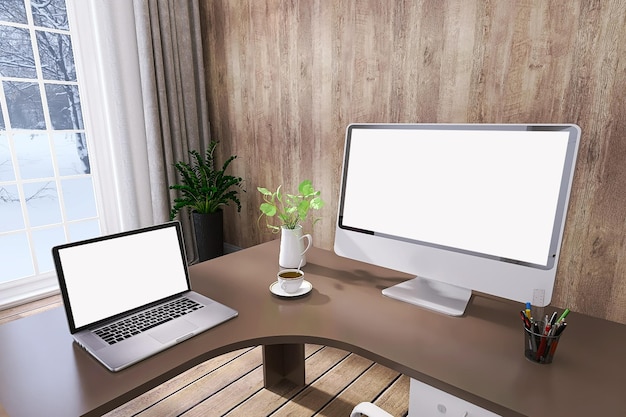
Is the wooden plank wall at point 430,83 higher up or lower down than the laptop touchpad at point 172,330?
higher up

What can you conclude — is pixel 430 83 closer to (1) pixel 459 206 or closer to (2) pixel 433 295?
(1) pixel 459 206

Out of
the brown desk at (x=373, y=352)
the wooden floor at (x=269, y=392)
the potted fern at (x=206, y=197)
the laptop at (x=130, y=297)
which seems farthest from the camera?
the potted fern at (x=206, y=197)

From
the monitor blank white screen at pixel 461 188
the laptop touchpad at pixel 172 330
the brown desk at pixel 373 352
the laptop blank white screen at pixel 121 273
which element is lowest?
the brown desk at pixel 373 352

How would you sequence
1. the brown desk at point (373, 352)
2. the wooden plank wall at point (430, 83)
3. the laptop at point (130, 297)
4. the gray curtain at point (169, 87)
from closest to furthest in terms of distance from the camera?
the brown desk at point (373, 352) → the laptop at point (130, 297) → the wooden plank wall at point (430, 83) → the gray curtain at point (169, 87)

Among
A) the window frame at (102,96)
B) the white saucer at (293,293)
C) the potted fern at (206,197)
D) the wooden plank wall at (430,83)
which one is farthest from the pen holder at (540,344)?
the window frame at (102,96)

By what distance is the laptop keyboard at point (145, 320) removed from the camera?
938mm

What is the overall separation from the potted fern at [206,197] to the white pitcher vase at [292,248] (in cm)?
146

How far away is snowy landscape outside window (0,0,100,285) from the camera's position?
8.00ft

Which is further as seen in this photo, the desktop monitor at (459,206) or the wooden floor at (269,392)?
the wooden floor at (269,392)

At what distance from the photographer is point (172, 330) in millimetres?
968

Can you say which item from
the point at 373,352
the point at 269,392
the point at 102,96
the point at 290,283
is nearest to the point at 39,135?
the point at 102,96

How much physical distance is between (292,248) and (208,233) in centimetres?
159

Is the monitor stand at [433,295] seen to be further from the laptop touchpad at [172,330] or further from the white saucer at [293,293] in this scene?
the laptop touchpad at [172,330]

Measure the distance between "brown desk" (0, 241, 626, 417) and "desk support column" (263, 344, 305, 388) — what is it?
2.02 feet
